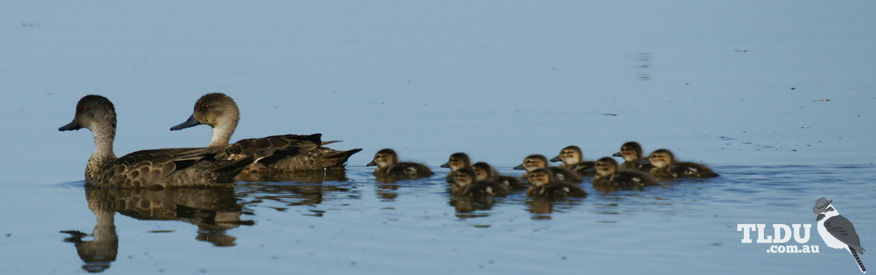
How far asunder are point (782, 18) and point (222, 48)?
997 cm

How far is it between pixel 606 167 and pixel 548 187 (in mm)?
918

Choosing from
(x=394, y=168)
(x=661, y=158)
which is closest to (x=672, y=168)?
(x=661, y=158)

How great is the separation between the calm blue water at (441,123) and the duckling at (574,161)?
47 centimetres

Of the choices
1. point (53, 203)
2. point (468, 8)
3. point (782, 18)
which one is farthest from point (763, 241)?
point (468, 8)

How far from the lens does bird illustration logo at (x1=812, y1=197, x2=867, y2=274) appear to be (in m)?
8.97

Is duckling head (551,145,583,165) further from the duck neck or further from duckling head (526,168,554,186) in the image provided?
the duck neck

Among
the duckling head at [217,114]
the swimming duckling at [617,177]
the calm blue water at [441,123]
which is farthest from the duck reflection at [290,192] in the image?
the swimming duckling at [617,177]

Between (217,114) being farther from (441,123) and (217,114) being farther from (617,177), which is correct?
(617,177)

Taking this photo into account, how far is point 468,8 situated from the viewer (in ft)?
93.0

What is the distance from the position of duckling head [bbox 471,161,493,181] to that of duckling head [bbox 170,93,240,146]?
2.71 m

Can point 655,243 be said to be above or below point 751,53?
below

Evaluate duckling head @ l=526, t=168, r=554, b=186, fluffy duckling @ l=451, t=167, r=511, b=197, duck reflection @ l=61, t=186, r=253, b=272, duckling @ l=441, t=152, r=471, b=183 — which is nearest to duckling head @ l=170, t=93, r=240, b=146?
duck reflection @ l=61, t=186, r=253, b=272

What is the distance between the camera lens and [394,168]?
487 inches

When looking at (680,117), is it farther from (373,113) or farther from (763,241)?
(763,241)
